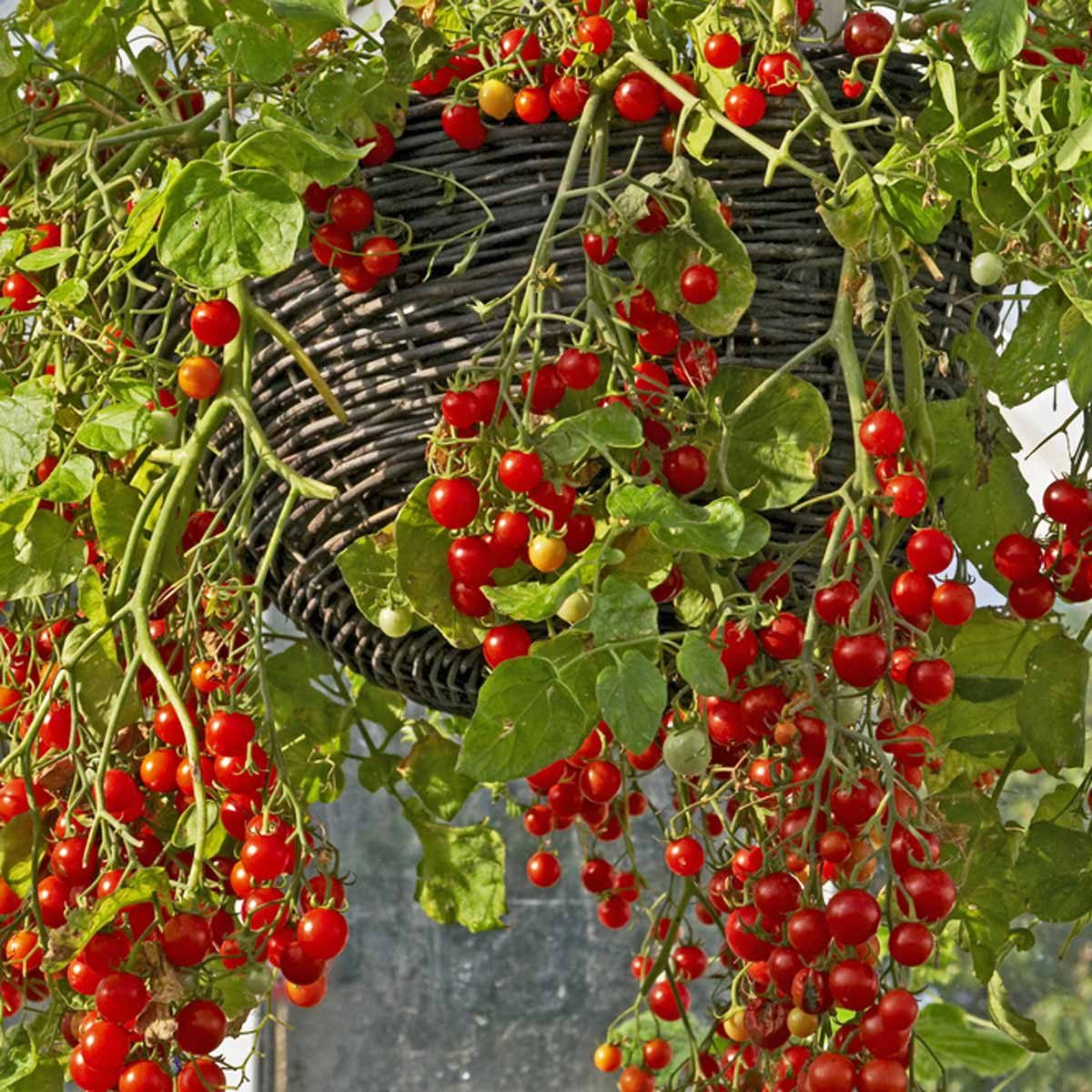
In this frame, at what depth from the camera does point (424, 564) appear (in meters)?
0.62

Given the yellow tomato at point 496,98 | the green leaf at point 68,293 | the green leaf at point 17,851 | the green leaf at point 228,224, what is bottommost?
the green leaf at point 17,851

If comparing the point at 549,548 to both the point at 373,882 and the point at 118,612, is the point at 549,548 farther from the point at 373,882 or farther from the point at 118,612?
the point at 373,882

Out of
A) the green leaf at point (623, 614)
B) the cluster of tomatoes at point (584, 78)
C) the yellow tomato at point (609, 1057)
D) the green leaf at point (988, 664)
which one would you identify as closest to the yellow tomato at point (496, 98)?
the cluster of tomatoes at point (584, 78)

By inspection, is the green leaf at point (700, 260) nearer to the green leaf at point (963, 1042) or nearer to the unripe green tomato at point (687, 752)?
the unripe green tomato at point (687, 752)

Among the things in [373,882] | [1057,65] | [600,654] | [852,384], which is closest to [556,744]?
[600,654]

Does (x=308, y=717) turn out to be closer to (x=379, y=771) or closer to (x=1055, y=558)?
(x=379, y=771)

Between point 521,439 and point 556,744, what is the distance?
10 cm

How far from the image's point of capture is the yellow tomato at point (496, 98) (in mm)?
634

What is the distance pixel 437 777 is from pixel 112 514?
0.33 m

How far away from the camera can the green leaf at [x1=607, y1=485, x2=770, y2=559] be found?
1.78 ft

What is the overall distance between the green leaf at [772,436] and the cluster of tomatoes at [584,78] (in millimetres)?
99

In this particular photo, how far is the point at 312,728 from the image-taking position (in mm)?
902

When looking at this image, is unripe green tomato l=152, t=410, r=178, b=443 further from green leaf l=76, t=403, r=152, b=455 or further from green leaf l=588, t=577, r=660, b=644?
green leaf l=588, t=577, r=660, b=644

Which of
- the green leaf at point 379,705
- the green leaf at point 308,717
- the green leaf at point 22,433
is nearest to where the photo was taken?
the green leaf at point 22,433
